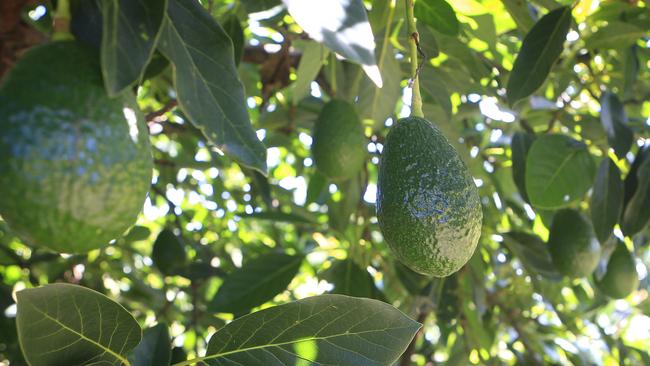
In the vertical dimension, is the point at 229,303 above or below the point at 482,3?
below

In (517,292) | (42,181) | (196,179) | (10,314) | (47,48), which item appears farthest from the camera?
(196,179)

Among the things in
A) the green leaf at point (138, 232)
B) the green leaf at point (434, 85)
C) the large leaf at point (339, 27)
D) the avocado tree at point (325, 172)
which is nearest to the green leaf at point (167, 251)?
the avocado tree at point (325, 172)

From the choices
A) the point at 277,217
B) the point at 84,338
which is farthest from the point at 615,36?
the point at 84,338

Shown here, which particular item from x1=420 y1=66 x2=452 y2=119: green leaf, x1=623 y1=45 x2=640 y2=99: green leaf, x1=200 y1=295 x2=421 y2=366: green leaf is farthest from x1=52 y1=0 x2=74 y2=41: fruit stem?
x1=623 y1=45 x2=640 y2=99: green leaf

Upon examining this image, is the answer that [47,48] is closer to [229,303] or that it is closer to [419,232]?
[419,232]

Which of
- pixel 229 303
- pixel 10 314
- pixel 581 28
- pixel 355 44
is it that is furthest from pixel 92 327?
pixel 581 28

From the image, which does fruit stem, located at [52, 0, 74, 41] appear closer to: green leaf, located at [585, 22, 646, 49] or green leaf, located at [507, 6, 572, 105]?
green leaf, located at [507, 6, 572, 105]
